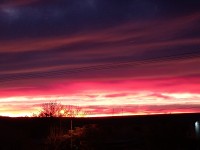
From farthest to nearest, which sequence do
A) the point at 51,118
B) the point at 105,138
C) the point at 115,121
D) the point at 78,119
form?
the point at 115,121
the point at 78,119
the point at 51,118
the point at 105,138

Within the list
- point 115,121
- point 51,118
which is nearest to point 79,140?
point 51,118

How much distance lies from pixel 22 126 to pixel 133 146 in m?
22.7

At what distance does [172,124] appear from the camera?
51625mm

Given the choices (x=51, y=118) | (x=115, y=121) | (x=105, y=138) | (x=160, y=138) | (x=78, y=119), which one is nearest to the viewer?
(x=160, y=138)

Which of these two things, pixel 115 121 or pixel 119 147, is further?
pixel 115 121

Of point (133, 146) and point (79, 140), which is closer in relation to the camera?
point (79, 140)

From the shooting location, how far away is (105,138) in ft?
174

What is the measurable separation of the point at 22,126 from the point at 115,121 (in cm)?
2135

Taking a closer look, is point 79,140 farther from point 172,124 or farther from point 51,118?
point 51,118

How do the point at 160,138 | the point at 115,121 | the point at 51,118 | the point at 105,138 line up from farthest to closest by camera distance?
the point at 115,121, the point at 51,118, the point at 105,138, the point at 160,138

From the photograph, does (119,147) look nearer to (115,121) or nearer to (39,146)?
(39,146)

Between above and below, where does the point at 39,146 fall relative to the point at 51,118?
below

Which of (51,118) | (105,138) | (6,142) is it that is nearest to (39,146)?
(6,142)

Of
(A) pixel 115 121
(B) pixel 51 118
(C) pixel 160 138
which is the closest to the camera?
(C) pixel 160 138
